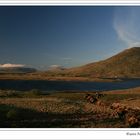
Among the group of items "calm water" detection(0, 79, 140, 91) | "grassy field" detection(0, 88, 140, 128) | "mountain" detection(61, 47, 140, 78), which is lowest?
"grassy field" detection(0, 88, 140, 128)

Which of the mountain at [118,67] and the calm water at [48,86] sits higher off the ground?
the mountain at [118,67]

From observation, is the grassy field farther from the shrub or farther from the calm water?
the calm water

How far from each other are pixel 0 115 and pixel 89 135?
16.3ft

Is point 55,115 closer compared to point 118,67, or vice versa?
point 55,115

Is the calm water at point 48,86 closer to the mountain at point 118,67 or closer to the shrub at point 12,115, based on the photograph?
the shrub at point 12,115

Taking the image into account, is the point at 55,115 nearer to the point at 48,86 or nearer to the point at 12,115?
the point at 12,115

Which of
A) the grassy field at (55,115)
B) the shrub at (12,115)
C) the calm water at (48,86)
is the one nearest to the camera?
the grassy field at (55,115)

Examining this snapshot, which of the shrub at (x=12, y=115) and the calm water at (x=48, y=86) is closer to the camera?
the shrub at (x=12, y=115)

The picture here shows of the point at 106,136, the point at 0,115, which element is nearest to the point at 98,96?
the point at 0,115

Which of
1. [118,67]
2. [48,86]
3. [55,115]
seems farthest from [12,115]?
[118,67]

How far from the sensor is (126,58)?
78.4 m

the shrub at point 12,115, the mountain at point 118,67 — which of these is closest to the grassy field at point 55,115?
the shrub at point 12,115

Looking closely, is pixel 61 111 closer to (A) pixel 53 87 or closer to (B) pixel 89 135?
(B) pixel 89 135

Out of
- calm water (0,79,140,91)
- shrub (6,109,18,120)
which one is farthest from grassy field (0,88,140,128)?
calm water (0,79,140,91)
